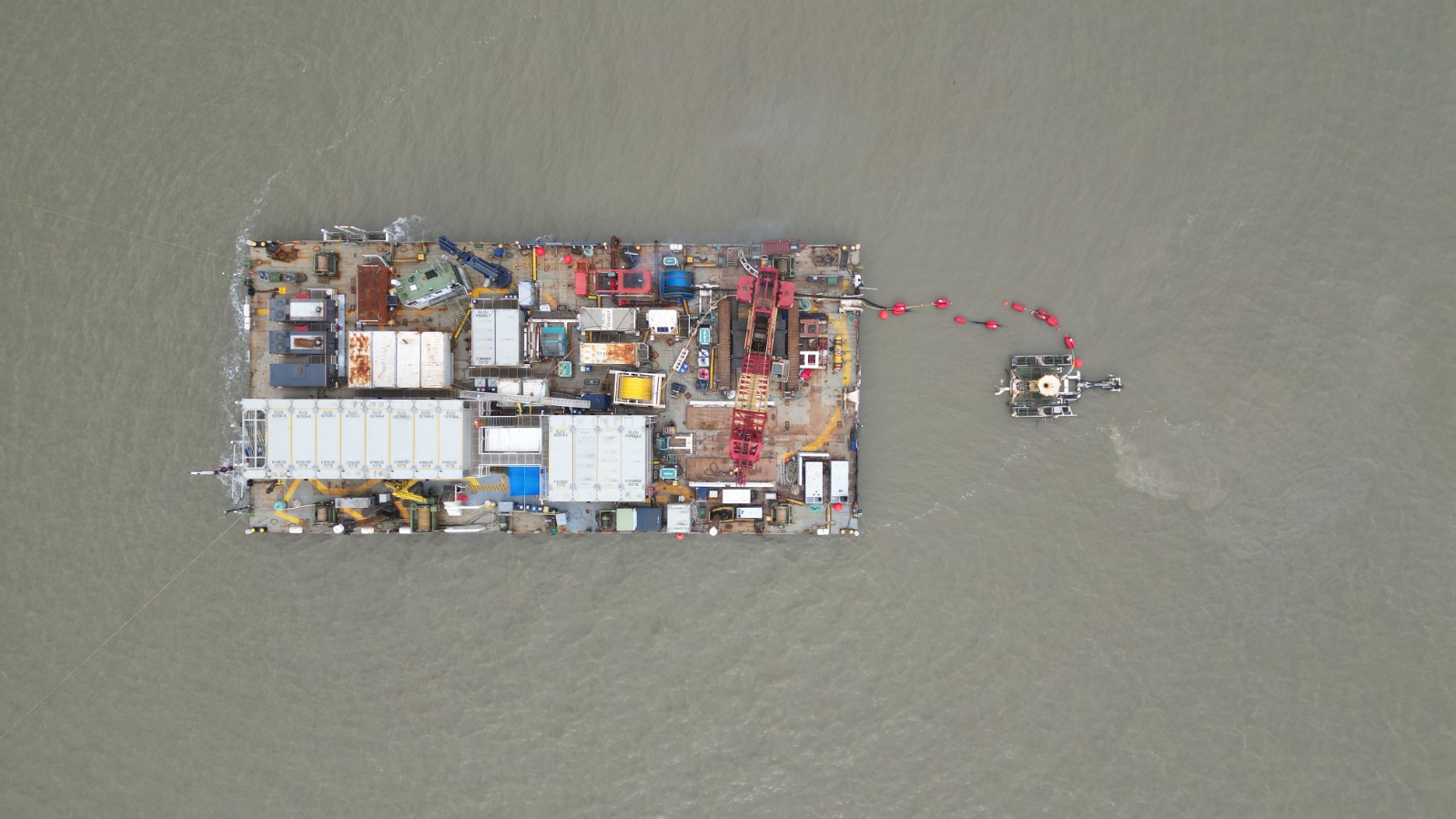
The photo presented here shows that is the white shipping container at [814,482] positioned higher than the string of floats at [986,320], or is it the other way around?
the string of floats at [986,320]

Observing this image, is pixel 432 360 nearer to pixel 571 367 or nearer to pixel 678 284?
pixel 571 367

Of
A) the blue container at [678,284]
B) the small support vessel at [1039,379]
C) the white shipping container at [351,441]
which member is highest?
the blue container at [678,284]

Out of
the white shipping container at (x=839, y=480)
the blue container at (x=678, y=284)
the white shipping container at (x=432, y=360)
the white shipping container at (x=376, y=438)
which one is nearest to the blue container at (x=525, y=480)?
the white shipping container at (x=432, y=360)

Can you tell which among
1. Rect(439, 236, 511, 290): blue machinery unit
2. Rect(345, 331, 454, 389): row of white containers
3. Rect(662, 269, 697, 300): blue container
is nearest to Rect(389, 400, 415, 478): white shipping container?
Rect(345, 331, 454, 389): row of white containers

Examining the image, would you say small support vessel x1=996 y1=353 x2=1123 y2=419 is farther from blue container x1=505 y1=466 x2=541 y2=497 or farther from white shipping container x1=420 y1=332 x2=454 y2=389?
white shipping container x1=420 y1=332 x2=454 y2=389

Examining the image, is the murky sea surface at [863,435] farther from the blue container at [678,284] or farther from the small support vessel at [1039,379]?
the blue container at [678,284]

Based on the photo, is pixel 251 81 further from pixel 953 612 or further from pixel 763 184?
pixel 953 612

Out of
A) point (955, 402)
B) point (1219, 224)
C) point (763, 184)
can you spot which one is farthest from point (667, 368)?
point (1219, 224)
